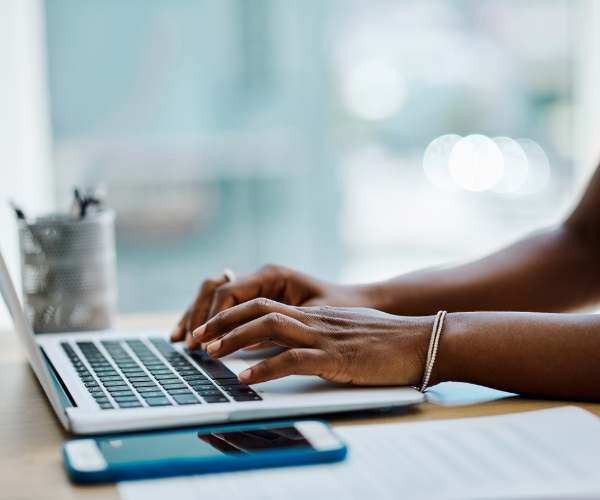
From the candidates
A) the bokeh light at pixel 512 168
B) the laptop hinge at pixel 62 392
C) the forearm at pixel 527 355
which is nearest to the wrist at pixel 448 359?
the forearm at pixel 527 355

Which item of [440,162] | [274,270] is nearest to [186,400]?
[274,270]

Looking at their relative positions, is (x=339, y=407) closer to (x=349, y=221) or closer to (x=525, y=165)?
(x=349, y=221)

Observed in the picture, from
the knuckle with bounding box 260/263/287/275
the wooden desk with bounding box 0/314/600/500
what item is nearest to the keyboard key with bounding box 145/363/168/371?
the wooden desk with bounding box 0/314/600/500

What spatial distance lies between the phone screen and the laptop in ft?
0.11

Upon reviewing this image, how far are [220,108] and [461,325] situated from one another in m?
2.60

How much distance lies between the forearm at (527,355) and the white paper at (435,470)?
7 centimetres

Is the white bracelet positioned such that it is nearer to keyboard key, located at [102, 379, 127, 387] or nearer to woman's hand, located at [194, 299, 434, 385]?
woman's hand, located at [194, 299, 434, 385]

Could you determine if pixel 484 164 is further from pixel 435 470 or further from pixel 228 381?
pixel 435 470

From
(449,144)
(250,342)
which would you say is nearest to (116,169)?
(449,144)

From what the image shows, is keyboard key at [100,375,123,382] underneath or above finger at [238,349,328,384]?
underneath

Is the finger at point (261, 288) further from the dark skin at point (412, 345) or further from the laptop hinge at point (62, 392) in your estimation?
the laptop hinge at point (62, 392)

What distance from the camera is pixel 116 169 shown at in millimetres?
3119

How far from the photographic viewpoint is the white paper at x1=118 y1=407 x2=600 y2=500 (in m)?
0.43

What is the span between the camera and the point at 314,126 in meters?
3.24
